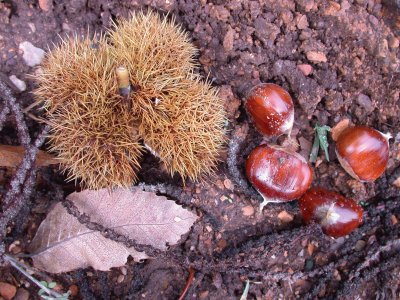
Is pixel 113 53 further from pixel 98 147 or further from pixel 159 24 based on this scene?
pixel 98 147

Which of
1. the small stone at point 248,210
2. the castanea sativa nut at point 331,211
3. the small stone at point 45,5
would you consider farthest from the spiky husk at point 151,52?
the castanea sativa nut at point 331,211

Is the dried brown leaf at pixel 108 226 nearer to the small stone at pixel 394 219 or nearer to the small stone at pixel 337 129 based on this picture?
the small stone at pixel 337 129

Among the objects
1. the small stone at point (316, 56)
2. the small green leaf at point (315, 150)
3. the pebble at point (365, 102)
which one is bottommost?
the small green leaf at point (315, 150)

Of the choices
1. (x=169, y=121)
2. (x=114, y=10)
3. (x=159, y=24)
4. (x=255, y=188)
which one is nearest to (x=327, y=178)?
(x=255, y=188)

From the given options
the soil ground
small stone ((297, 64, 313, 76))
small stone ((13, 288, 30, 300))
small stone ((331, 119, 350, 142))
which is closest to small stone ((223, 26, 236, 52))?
the soil ground

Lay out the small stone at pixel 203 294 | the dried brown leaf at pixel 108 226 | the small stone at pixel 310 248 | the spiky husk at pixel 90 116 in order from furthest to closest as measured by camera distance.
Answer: the small stone at pixel 310 248 → the small stone at pixel 203 294 → the dried brown leaf at pixel 108 226 → the spiky husk at pixel 90 116

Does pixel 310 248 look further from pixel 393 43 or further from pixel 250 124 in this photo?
pixel 393 43

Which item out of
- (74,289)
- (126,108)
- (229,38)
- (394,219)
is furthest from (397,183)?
(74,289)
